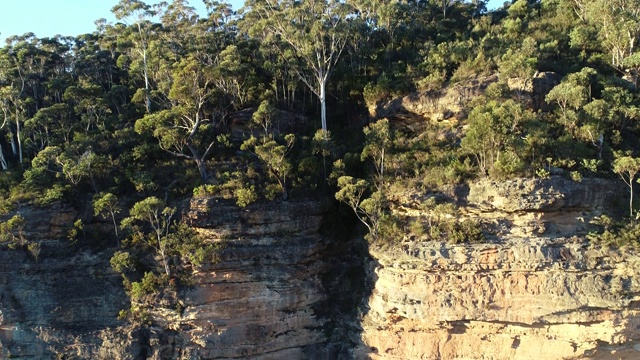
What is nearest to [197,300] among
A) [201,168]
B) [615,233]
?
[201,168]

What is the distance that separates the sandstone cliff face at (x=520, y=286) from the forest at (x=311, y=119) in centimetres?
97

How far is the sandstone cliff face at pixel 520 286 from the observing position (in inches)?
719

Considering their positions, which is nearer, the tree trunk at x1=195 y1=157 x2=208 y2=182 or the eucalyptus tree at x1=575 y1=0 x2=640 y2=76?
the tree trunk at x1=195 y1=157 x2=208 y2=182

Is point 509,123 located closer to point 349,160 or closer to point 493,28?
point 349,160

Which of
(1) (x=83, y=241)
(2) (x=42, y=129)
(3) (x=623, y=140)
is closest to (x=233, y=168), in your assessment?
(1) (x=83, y=241)

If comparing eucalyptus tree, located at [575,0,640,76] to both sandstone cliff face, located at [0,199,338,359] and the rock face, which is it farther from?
sandstone cliff face, located at [0,199,338,359]

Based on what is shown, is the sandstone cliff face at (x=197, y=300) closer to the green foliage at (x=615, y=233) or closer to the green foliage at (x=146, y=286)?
the green foliage at (x=146, y=286)

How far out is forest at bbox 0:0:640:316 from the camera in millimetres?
21734

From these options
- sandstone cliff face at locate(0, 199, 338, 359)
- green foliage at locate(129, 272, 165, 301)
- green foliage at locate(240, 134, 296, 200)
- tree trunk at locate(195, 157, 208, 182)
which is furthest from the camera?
tree trunk at locate(195, 157, 208, 182)

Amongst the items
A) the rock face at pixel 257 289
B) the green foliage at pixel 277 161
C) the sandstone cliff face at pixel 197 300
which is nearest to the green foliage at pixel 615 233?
the rock face at pixel 257 289

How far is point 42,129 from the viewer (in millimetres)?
30125

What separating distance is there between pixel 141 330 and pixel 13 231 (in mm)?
8401

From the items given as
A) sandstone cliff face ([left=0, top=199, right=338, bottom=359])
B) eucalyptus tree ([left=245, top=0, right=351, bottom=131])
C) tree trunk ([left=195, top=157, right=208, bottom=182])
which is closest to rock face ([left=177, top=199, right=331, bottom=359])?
sandstone cliff face ([left=0, top=199, right=338, bottom=359])

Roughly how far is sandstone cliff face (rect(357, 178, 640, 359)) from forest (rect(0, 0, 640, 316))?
0.97m
